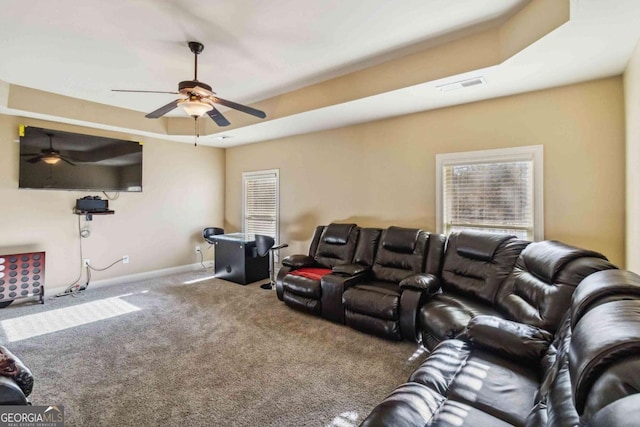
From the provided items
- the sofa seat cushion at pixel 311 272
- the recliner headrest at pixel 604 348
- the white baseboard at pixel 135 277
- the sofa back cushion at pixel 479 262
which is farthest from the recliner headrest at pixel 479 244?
the white baseboard at pixel 135 277

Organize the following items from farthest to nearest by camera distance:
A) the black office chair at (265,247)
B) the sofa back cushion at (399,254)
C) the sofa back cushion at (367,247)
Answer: the black office chair at (265,247)
the sofa back cushion at (367,247)
the sofa back cushion at (399,254)

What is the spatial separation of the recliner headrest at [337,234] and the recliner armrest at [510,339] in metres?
2.33

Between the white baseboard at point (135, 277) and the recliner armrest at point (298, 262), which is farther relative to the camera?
the white baseboard at point (135, 277)

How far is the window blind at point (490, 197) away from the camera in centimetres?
327

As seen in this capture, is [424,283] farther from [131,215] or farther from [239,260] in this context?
[131,215]

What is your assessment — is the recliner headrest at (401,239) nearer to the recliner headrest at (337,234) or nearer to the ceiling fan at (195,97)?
the recliner headrest at (337,234)

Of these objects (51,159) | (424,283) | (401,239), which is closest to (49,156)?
(51,159)

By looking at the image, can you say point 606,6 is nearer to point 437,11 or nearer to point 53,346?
point 437,11

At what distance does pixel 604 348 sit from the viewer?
3.04ft

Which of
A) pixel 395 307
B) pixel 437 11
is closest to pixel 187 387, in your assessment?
pixel 395 307

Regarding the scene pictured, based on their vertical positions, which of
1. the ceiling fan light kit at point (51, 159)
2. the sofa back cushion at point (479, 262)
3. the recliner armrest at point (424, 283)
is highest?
the ceiling fan light kit at point (51, 159)

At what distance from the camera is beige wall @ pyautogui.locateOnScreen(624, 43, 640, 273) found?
2289mm

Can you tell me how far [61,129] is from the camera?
4.50 m

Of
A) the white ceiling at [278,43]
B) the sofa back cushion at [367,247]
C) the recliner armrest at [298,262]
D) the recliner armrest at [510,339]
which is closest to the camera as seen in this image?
the recliner armrest at [510,339]
